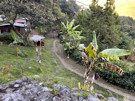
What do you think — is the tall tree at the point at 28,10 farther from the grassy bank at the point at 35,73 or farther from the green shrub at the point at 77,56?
the green shrub at the point at 77,56

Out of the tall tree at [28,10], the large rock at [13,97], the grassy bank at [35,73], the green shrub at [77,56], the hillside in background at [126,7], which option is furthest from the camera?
the hillside in background at [126,7]

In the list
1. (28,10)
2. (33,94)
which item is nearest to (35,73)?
(33,94)

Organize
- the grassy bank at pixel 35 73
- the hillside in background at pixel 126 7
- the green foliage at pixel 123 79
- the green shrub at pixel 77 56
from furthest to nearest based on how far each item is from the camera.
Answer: the hillside in background at pixel 126 7 < the green shrub at pixel 77 56 < the green foliage at pixel 123 79 < the grassy bank at pixel 35 73

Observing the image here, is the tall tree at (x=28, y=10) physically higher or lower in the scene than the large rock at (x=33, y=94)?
higher

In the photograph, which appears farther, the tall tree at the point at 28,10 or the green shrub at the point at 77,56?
the green shrub at the point at 77,56

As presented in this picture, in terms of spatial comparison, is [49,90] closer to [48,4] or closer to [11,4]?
[11,4]

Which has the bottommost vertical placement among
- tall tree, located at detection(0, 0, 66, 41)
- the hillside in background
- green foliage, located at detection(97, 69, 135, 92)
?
green foliage, located at detection(97, 69, 135, 92)

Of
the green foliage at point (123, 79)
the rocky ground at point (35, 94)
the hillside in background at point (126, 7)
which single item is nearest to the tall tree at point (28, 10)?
the rocky ground at point (35, 94)

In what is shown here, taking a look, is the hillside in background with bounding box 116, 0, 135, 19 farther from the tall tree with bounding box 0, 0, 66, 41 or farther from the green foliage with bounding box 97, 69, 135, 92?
the green foliage with bounding box 97, 69, 135, 92

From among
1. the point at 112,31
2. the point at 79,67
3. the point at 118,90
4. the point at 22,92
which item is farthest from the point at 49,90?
the point at 112,31

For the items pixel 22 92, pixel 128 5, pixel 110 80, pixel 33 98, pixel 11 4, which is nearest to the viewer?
pixel 33 98

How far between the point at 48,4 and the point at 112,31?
26.6 ft

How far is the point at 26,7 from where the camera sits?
9.91m

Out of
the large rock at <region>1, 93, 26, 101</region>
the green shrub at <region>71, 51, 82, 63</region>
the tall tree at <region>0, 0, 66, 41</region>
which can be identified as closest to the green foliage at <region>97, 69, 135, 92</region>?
the green shrub at <region>71, 51, 82, 63</region>
